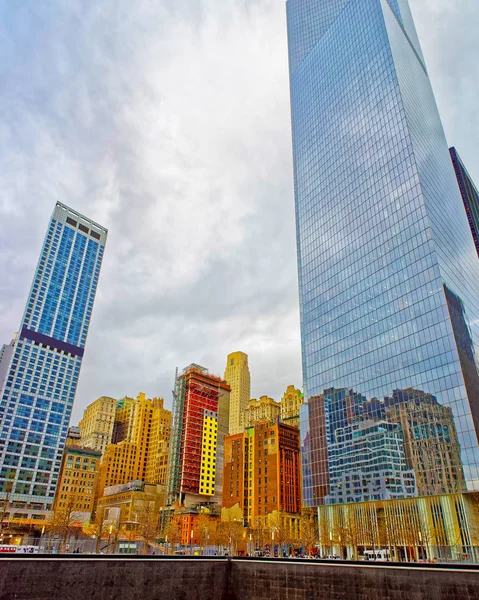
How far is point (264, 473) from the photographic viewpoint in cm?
15725

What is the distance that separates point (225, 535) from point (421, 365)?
6223 centimetres

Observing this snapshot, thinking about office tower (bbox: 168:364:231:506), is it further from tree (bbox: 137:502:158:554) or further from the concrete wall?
the concrete wall

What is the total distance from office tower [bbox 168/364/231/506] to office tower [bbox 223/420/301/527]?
15485 millimetres

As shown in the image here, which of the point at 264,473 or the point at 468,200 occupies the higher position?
the point at 468,200

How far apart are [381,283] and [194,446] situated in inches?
4685

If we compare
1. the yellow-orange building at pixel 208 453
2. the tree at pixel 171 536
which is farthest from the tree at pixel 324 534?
the yellow-orange building at pixel 208 453

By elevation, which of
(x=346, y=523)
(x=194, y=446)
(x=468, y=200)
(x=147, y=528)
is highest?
(x=468, y=200)

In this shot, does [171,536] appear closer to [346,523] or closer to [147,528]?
[147,528]

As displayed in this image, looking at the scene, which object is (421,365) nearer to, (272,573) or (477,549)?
(477,549)

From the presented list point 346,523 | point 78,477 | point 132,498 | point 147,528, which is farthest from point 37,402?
A: point 346,523

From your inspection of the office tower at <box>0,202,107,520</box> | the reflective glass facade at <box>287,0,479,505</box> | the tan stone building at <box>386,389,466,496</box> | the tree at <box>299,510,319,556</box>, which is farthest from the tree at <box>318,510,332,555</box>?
the office tower at <box>0,202,107,520</box>

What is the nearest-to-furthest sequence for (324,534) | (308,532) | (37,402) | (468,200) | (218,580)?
(218,580) < (308,532) < (324,534) < (37,402) < (468,200)

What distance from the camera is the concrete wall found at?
21453 millimetres

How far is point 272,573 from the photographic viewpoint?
2722 centimetres
